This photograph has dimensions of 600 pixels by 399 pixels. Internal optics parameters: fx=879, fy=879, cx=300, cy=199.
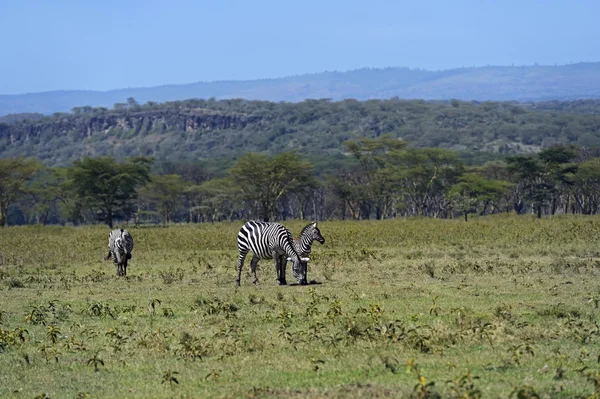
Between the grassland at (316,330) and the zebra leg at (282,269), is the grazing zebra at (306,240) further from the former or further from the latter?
the grassland at (316,330)

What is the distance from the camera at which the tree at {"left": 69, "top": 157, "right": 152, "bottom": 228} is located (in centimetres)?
5469

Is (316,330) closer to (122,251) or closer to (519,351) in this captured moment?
(519,351)

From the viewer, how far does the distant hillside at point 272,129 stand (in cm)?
14300

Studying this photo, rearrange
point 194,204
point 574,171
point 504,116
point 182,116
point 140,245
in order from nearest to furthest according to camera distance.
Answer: point 140,245, point 574,171, point 194,204, point 504,116, point 182,116

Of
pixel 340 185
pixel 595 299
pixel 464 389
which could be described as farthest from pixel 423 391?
pixel 340 185

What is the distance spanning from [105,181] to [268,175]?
1088 centimetres

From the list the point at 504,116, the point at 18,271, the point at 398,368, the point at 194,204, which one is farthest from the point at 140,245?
the point at 504,116

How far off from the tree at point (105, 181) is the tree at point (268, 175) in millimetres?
6847

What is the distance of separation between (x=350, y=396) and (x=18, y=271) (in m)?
17.3

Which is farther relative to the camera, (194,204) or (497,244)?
(194,204)

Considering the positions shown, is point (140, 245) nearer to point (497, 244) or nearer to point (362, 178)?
point (497, 244)

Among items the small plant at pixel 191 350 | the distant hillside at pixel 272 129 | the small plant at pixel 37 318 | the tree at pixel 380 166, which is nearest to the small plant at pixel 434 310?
the small plant at pixel 191 350

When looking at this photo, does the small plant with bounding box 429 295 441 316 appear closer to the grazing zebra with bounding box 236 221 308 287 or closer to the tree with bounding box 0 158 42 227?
the grazing zebra with bounding box 236 221 308 287

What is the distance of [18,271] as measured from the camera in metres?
23.5
